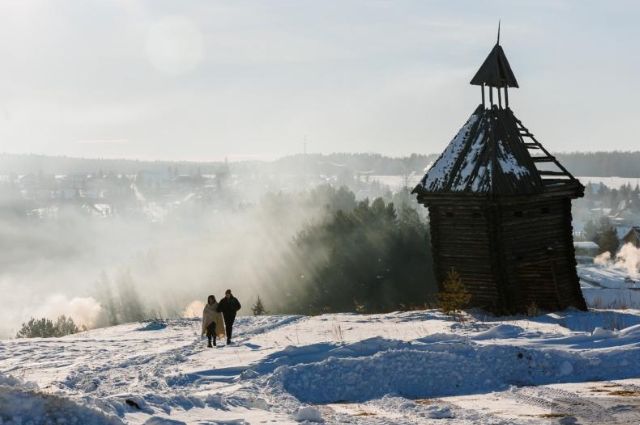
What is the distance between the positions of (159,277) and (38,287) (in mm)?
70996

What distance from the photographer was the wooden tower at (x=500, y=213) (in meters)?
22.4

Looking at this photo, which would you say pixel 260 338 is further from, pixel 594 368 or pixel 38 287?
pixel 38 287

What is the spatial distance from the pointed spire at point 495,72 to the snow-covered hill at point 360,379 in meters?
8.46

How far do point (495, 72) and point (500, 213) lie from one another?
5005 mm

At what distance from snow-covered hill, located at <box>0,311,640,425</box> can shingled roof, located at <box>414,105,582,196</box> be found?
4535 millimetres

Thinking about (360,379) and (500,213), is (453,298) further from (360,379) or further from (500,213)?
(360,379)

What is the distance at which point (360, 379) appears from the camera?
43.4 ft

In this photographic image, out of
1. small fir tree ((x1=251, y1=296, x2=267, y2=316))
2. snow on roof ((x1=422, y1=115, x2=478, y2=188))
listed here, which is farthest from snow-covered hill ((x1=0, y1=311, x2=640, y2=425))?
small fir tree ((x1=251, y1=296, x2=267, y2=316))

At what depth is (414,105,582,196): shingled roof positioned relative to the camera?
22422 mm

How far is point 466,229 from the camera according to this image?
2327cm

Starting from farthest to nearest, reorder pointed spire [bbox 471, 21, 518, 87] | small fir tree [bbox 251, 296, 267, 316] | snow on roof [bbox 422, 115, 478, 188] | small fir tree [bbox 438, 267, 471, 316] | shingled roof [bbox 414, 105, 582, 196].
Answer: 1. small fir tree [bbox 251, 296, 267, 316]
2. pointed spire [bbox 471, 21, 518, 87]
3. snow on roof [bbox 422, 115, 478, 188]
4. shingled roof [bbox 414, 105, 582, 196]
5. small fir tree [bbox 438, 267, 471, 316]

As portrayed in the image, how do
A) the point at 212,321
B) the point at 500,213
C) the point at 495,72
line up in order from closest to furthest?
the point at 212,321
the point at 500,213
the point at 495,72

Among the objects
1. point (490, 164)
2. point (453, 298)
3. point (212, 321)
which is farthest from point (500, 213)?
point (212, 321)

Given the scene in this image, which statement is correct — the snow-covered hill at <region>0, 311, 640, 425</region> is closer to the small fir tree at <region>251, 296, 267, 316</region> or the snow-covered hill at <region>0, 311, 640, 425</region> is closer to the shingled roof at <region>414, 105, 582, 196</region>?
the shingled roof at <region>414, 105, 582, 196</region>
